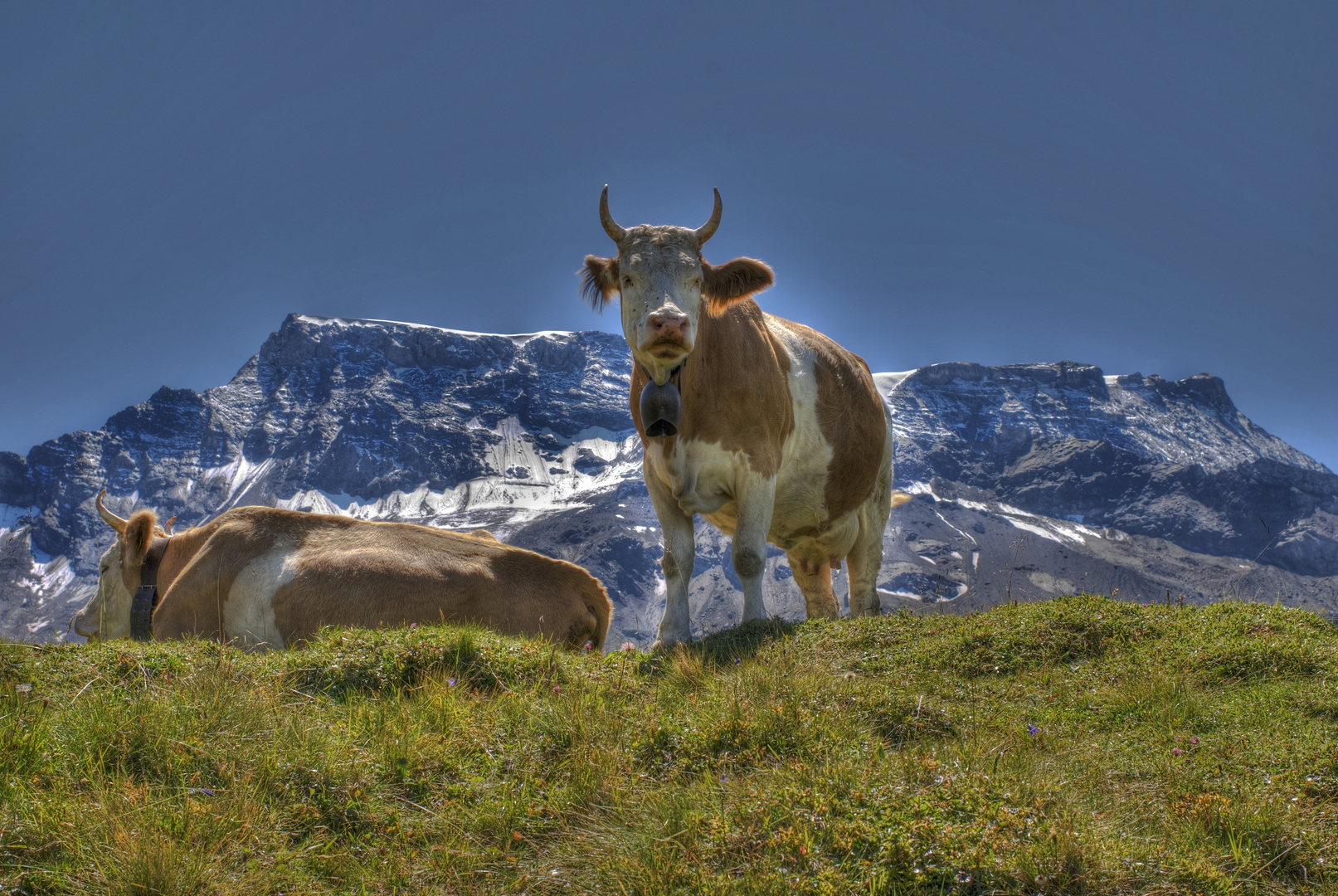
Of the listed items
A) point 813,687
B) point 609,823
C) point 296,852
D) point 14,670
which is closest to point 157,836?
point 296,852

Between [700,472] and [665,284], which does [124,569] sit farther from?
[665,284]

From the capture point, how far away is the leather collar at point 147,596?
10.9 metres

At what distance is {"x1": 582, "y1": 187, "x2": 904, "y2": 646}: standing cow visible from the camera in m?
7.93

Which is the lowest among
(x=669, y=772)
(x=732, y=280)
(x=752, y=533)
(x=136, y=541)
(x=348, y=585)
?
(x=669, y=772)

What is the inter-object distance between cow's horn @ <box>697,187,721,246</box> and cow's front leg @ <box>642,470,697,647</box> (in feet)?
8.05

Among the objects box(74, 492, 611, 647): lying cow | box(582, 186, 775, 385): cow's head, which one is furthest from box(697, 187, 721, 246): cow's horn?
box(74, 492, 611, 647): lying cow

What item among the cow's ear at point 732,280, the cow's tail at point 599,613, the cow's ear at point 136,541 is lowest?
the cow's tail at point 599,613

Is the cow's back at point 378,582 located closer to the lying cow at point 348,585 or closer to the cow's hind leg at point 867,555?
the lying cow at point 348,585

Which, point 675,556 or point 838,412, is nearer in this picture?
point 675,556

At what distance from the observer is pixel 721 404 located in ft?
27.9

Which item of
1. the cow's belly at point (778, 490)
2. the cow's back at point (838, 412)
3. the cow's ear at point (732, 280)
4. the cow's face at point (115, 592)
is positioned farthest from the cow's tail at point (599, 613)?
the cow's face at point (115, 592)

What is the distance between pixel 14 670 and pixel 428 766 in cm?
281

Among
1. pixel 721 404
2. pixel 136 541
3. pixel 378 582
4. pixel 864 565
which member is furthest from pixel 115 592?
pixel 864 565

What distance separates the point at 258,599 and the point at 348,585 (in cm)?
115
